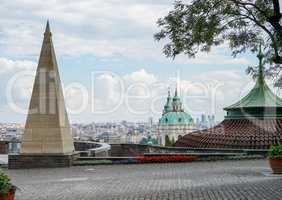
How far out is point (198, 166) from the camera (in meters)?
22.0

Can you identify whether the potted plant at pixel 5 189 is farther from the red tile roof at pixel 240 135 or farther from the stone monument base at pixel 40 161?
the red tile roof at pixel 240 135

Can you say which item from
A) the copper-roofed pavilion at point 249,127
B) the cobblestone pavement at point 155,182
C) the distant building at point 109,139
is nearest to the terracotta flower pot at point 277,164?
the cobblestone pavement at point 155,182

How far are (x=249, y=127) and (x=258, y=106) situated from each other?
6.12 ft

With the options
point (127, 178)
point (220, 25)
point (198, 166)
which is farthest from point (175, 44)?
point (198, 166)

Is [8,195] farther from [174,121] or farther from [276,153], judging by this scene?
[174,121]

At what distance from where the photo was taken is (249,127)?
30031 millimetres

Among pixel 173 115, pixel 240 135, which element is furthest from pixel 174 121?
pixel 240 135

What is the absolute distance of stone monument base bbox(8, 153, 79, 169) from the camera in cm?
2267

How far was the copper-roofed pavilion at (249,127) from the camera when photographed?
2816cm

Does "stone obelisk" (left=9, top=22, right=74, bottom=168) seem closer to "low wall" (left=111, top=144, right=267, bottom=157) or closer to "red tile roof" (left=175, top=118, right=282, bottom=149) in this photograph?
"low wall" (left=111, top=144, right=267, bottom=157)

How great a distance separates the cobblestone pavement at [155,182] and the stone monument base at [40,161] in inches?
32.1

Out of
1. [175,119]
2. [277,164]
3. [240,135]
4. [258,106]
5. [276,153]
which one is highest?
[258,106]

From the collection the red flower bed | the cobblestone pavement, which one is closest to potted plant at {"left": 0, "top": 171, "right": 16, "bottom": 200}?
the cobblestone pavement

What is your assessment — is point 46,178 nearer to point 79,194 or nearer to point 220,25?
point 79,194
